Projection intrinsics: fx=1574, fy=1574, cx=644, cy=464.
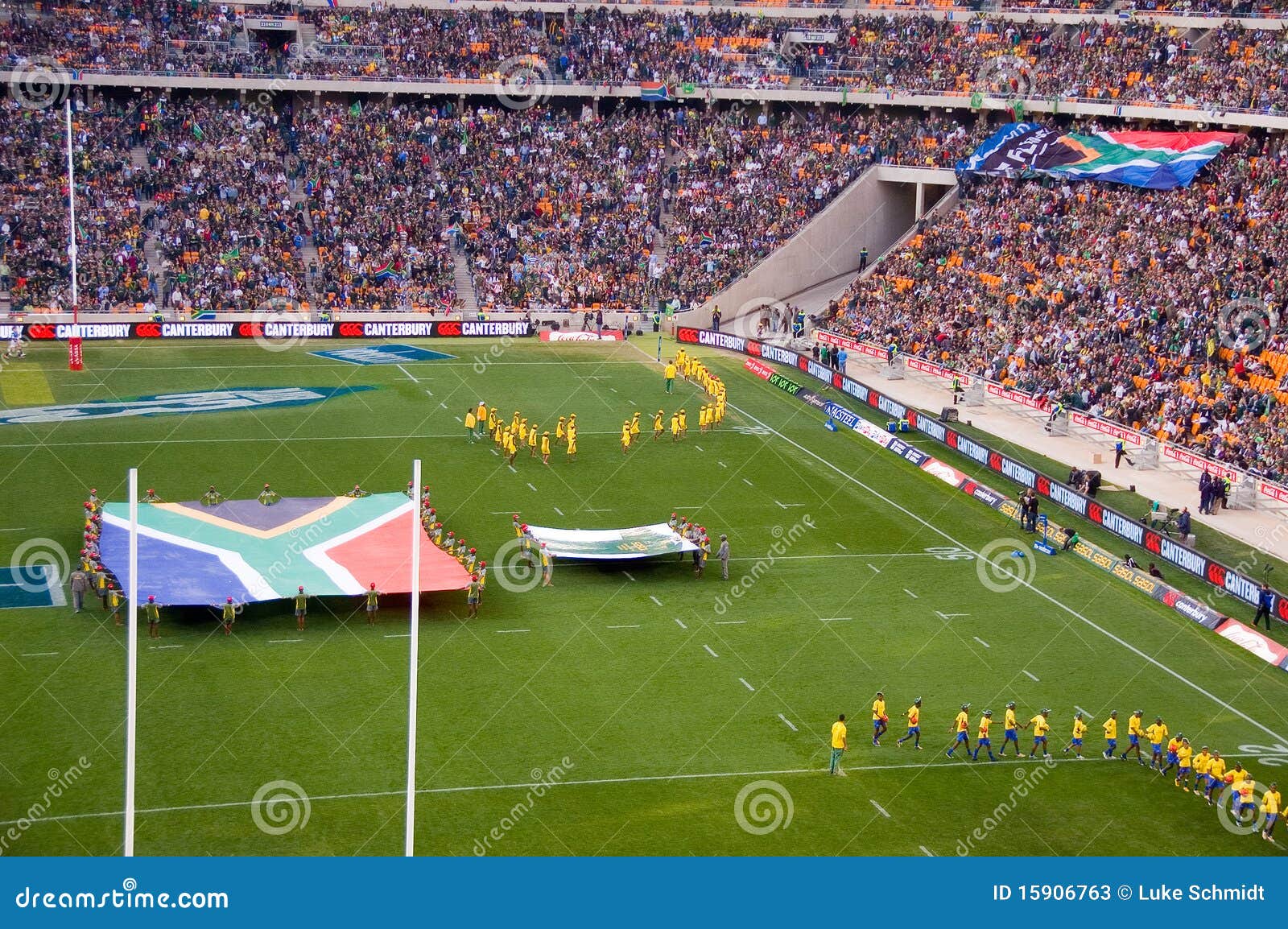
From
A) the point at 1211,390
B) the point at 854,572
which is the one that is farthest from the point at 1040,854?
the point at 1211,390

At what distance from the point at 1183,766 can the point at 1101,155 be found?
3724cm

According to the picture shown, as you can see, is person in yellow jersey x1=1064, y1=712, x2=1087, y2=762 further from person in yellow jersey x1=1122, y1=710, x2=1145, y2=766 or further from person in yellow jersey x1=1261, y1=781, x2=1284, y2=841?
person in yellow jersey x1=1261, y1=781, x2=1284, y2=841

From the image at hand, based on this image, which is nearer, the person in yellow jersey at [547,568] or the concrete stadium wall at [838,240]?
the person in yellow jersey at [547,568]

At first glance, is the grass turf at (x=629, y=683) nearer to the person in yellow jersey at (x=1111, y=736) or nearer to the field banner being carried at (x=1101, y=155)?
the person in yellow jersey at (x=1111, y=736)

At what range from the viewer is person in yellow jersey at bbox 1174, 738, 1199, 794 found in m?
24.2

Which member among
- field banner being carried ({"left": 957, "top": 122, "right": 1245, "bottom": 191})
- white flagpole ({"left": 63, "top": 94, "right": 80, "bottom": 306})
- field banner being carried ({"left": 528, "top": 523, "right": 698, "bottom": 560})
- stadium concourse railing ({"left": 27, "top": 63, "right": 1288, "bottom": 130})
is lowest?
field banner being carried ({"left": 528, "top": 523, "right": 698, "bottom": 560})

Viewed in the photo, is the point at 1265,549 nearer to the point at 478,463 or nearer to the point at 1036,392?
the point at 1036,392

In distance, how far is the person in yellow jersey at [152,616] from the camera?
2811 cm

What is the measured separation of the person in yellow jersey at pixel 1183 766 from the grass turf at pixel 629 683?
0.30 metres

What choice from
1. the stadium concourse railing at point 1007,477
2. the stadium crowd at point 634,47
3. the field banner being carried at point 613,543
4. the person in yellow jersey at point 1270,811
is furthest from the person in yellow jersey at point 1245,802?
the stadium crowd at point 634,47

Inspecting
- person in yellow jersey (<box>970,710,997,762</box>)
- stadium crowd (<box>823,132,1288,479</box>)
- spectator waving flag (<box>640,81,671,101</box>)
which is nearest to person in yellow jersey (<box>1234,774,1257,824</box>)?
person in yellow jersey (<box>970,710,997,762</box>)

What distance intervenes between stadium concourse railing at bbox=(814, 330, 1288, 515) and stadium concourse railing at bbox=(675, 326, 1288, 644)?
105 inches

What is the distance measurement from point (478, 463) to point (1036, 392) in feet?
62.9

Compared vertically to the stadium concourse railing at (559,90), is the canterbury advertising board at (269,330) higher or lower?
lower
